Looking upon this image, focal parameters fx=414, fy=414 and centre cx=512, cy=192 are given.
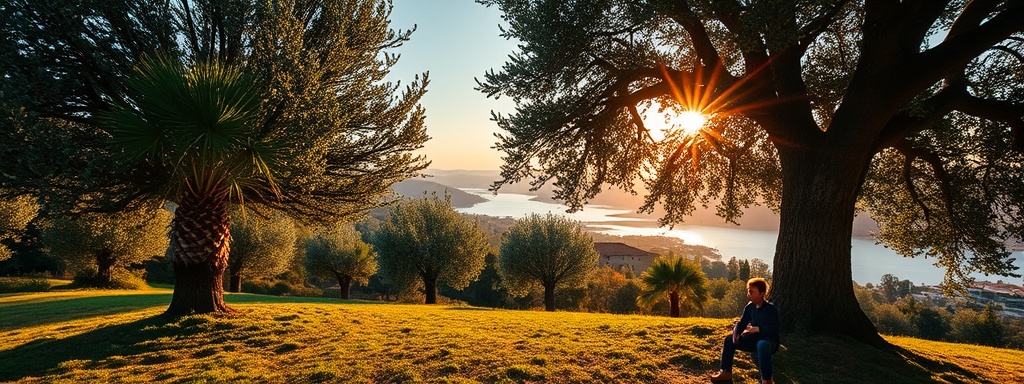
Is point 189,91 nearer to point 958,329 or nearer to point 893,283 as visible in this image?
point 958,329

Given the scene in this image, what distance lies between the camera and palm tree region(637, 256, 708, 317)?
25703 millimetres

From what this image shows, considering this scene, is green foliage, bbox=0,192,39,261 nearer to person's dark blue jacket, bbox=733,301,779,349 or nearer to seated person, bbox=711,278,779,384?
seated person, bbox=711,278,779,384

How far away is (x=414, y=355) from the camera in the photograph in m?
9.64

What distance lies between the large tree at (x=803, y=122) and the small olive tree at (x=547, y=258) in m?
23.6

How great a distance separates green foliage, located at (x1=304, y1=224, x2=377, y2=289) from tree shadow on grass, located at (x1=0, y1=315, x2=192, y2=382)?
33.9 m

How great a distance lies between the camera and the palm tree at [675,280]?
2570cm

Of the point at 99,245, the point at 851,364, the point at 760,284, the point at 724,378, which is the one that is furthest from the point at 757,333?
the point at 99,245

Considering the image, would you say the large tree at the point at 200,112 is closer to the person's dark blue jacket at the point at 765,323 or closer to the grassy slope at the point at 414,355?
the grassy slope at the point at 414,355

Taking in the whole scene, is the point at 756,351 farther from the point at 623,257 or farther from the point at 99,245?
the point at 623,257

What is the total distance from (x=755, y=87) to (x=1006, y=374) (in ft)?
27.4

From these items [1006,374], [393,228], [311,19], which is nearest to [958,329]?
[1006,374]

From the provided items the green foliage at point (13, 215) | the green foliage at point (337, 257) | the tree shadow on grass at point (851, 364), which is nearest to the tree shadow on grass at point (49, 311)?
the green foliage at point (13, 215)

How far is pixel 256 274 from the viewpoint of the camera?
134 ft

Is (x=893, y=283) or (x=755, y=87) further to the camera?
Answer: (x=893, y=283)
